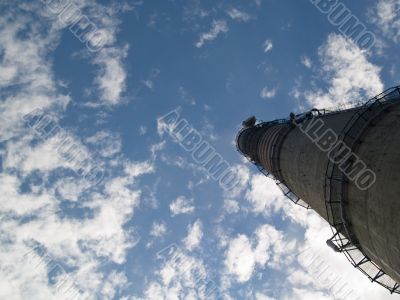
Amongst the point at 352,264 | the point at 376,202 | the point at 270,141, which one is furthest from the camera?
the point at 270,141

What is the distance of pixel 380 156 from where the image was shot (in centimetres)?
864

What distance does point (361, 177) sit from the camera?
31.6 ft

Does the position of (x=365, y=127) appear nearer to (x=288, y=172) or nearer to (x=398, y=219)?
(x=398, y=219)

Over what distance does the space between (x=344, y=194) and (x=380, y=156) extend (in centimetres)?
252

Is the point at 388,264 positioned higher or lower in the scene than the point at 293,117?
lower

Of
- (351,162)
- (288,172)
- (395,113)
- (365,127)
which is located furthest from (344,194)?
(288,172)

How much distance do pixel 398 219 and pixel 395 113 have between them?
3.49m

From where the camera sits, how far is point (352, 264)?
12.2 meters

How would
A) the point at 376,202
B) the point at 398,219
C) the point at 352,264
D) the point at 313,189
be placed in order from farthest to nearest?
1. the point at 313,189
2. the point at 352,264
3. the point at 376,202
4. the point at 398,219

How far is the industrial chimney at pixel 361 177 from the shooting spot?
8.20 meters

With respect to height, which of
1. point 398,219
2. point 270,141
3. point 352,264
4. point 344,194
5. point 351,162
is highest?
point 270,141

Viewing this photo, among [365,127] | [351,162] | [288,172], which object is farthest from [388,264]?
[288,172]

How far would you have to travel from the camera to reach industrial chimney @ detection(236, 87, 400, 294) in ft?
26.9

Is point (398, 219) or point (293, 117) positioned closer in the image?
point (398, 219)
